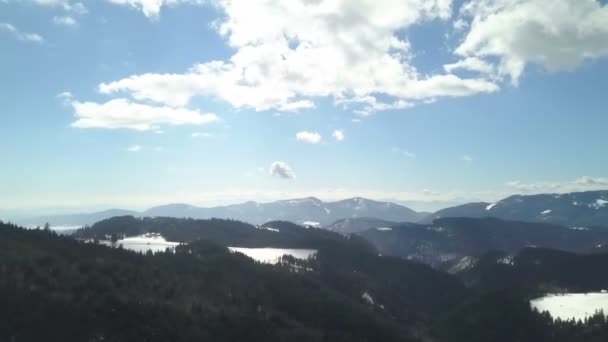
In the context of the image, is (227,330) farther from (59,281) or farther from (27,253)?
(27,253)

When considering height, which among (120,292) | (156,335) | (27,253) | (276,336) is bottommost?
(276,336)

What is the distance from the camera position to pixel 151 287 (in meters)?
180

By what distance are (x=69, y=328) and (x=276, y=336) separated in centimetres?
7642

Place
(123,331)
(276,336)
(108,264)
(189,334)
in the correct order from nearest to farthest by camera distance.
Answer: (123,331) → (189,334) → (276,336) → (108,264)

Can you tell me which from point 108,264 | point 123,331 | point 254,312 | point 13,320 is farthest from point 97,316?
point 254,312

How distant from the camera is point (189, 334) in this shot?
5482 inches

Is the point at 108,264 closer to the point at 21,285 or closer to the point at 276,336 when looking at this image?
the point at 21,285

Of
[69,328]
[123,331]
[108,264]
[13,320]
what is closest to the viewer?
[13,320]

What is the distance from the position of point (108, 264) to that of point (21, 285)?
57533 millimetres

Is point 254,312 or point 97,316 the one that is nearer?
point 97,316

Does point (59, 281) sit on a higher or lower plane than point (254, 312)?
higher

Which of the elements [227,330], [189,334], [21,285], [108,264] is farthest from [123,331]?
[108,264]

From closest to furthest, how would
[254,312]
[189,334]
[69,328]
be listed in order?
[69,328]
[189,334]
[254,312]

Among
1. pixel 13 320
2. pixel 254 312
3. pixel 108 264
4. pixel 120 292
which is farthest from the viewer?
pixel 254 312
